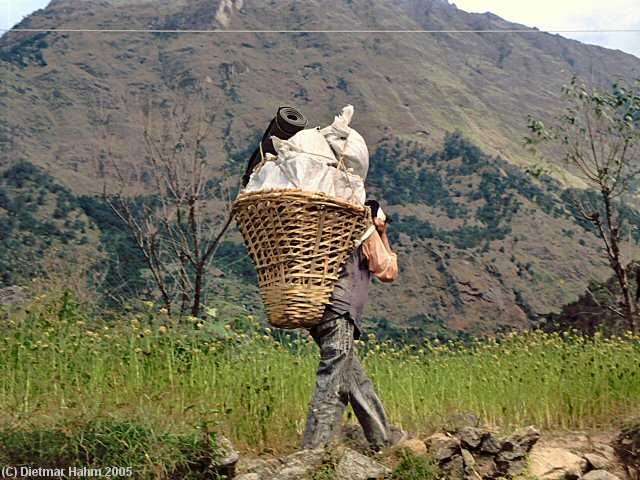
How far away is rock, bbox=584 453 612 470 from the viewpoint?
5.96 metres

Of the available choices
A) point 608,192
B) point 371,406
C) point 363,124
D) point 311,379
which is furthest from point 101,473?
point 363,124

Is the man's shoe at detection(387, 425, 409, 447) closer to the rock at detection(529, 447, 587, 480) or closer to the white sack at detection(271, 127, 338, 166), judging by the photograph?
the rock at detection(529, 447, 587, 480)

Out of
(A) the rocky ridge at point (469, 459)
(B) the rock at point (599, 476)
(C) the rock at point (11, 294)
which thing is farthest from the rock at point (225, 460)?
(C) the rock at point (11, 294)

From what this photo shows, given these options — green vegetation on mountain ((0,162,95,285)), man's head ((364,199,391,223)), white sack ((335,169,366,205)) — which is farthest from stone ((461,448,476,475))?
green vegetation on mountain ((0,162,95,285))

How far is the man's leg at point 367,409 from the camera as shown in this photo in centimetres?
542

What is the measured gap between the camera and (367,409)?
544cm

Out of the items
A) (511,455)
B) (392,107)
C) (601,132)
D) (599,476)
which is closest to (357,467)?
(511,455)

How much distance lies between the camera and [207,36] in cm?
8931

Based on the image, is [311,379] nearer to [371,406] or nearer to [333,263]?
[371,406]

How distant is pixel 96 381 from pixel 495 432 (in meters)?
2.79

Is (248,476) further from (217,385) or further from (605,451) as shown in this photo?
(605,451)

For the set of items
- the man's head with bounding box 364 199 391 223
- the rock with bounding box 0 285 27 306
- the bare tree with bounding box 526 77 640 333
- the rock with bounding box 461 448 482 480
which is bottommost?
the rock with bounding box 461 448 482 480

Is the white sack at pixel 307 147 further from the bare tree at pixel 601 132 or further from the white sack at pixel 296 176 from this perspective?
the bare tree at pixel 601 132

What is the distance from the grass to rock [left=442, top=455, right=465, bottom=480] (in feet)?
2.55
